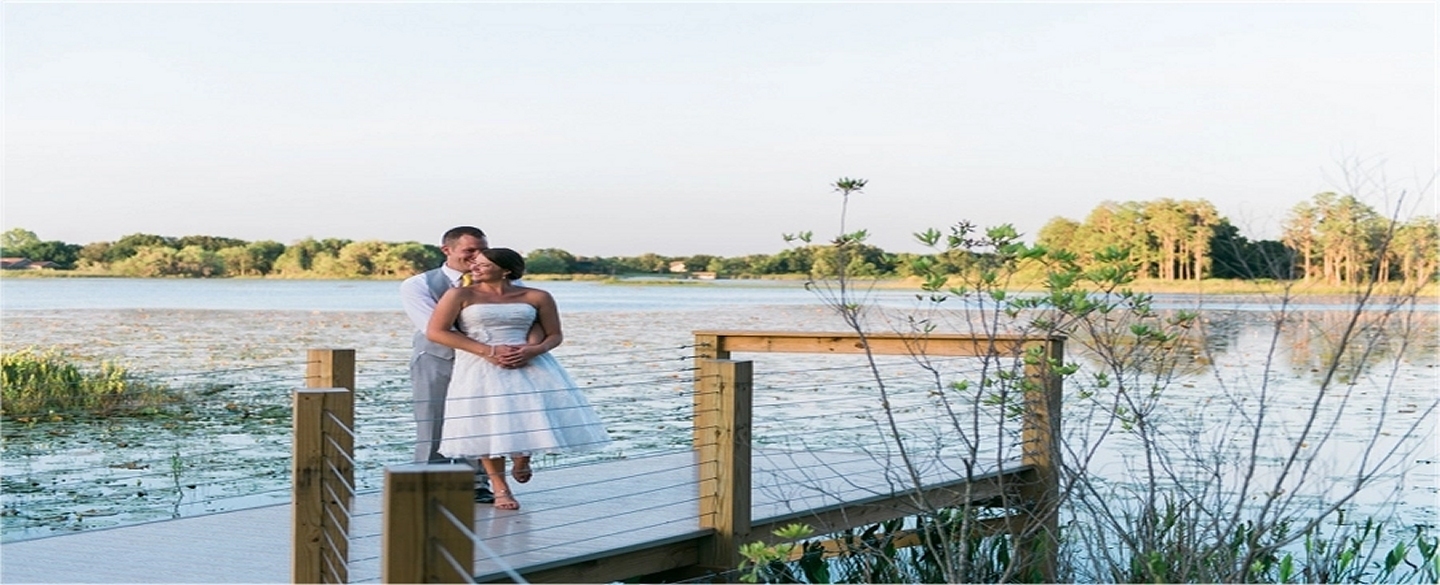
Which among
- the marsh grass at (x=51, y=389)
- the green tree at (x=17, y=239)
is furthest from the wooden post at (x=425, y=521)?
the green tree at (x=17, y=239)

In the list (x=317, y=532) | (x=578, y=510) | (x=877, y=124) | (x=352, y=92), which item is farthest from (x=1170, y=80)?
(x=317, y=532)

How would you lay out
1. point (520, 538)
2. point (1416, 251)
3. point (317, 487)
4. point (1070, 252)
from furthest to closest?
point (1416, 251) < point (520, 538) < point (1070, 252) < point (317, 487)

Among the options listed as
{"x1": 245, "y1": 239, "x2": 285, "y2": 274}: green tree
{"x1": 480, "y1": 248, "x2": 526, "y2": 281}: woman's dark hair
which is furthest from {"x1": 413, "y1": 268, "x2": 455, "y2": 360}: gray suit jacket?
{"x1": 245, "y1": 239, "x2": 285, "y2": 274}: green tree

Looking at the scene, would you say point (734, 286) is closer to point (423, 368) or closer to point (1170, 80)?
point (1170, 80)

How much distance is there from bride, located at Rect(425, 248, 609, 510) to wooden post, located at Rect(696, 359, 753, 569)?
2.24 feet

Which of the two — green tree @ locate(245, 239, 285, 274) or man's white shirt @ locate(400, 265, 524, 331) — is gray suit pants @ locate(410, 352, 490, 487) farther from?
green tree @ locate(245, 239, 285, 274)

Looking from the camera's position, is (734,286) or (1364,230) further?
(734,286)

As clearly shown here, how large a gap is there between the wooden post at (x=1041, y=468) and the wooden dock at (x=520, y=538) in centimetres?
43

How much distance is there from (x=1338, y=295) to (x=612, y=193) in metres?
21.3

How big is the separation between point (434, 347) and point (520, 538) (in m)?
1.20

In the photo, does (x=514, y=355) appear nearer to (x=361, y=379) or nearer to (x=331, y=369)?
(x=331, y=369)

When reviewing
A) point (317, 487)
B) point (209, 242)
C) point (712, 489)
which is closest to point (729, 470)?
point (712, 489)

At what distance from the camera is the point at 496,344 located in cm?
690

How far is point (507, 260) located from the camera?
6.93 m
